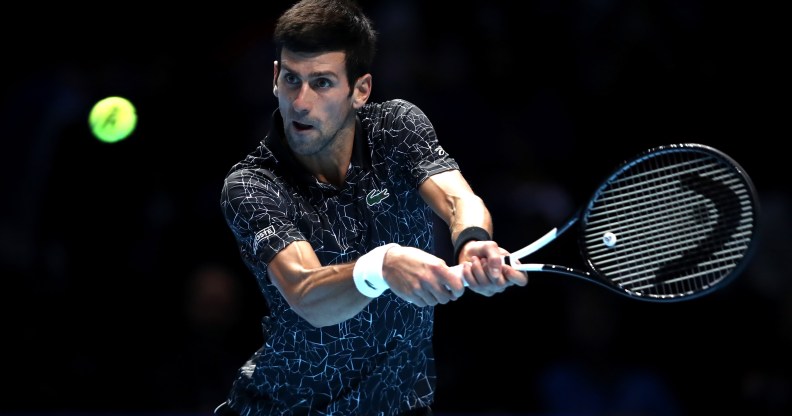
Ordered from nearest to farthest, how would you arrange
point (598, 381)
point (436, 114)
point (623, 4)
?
point (598, 381) → point (436, 114) → point (623, 4)

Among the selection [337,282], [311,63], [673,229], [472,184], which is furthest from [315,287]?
[472,184]

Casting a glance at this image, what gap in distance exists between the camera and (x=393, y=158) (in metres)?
5.08

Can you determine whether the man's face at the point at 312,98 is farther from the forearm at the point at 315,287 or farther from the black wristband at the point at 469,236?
the black wristband at the point at 469,236

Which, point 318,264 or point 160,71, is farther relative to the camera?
point 160,71

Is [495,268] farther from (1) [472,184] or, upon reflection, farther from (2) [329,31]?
(1) [472,184]

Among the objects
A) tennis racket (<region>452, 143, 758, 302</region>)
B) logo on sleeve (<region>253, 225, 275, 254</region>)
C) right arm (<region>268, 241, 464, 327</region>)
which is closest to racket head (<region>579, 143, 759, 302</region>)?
tennis racket (<region>452, 143, 758, 302</region>)

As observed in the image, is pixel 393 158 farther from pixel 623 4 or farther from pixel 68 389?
pixel 623 4

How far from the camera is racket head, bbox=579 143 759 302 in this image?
4797 millimetres

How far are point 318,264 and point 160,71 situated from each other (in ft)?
17.0

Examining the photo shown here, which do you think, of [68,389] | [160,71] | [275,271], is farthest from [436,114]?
[275,271]

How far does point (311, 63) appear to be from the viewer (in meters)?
4.88

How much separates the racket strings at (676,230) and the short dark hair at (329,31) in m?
1.11

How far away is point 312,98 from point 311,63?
0.14 m

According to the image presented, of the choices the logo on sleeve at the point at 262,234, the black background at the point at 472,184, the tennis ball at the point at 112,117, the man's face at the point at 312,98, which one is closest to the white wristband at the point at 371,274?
the logo on sleeve at the point at 262,234
